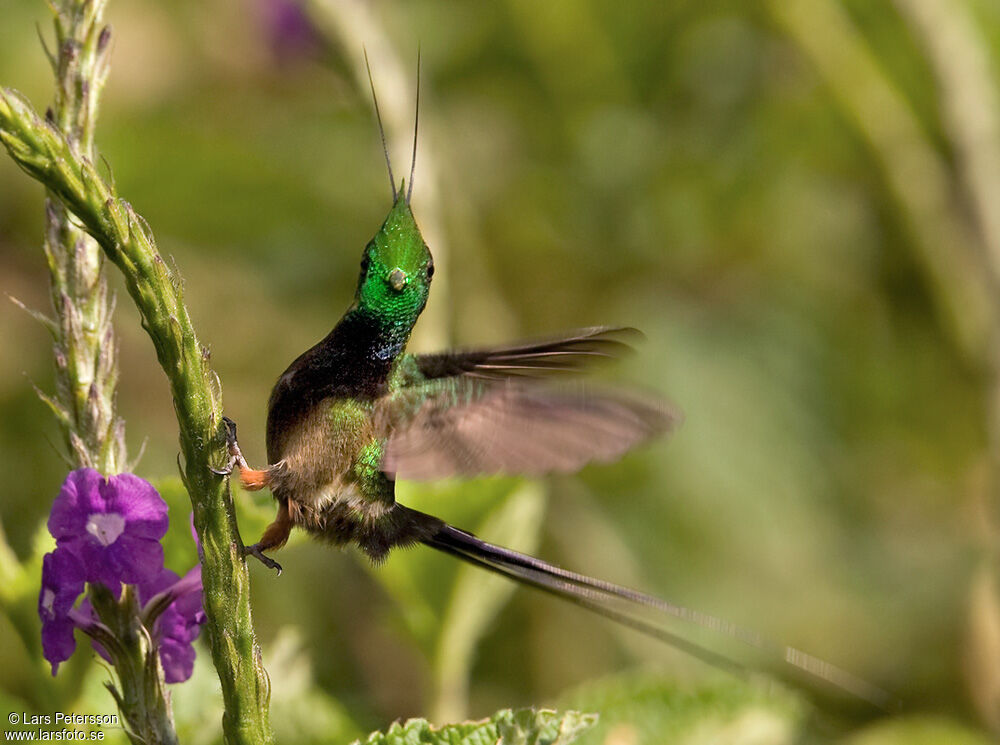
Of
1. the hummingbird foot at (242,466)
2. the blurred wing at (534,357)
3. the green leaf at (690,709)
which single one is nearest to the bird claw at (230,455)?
the hummingbird foot at (242,466)

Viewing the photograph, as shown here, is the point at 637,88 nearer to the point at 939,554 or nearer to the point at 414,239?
the point at 939,554

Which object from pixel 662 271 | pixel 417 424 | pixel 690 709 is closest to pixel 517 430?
pixel 417 424

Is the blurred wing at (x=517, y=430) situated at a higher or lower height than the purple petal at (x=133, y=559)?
higher

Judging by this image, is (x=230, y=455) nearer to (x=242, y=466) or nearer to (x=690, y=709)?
(x=242, y=466)

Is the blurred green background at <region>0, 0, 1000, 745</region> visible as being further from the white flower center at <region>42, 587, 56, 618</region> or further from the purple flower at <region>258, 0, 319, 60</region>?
the white flower center at <region>42, 587, 56, 618</region>

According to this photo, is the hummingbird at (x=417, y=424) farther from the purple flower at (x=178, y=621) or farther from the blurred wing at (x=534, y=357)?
the purple flower at (x=178, y=621)

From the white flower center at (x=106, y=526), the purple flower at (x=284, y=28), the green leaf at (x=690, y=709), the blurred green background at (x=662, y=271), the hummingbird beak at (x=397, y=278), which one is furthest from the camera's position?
the purple flower at (x=284, y=28)
